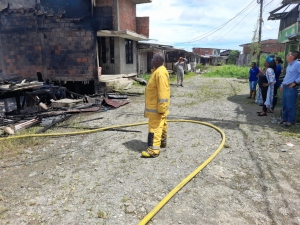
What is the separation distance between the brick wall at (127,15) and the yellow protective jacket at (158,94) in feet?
33.8

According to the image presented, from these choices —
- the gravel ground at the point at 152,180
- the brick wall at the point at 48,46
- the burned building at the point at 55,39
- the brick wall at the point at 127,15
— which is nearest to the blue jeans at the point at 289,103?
the gravel ground at the point at 152,180

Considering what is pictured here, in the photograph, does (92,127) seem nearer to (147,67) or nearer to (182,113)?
(182,113)

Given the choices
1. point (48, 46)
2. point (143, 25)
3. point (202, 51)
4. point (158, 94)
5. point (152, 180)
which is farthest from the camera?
point (202, 51)

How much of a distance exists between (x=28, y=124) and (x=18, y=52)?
6.84m

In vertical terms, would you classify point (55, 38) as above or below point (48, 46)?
above

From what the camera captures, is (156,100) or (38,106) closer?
Result: (156,100)

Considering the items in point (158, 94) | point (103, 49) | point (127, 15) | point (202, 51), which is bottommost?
point (158, 94)

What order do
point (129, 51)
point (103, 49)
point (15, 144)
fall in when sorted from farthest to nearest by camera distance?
point (129, 51), point (103, 49), point (15, 144)

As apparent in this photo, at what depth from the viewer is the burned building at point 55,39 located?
1005 cm

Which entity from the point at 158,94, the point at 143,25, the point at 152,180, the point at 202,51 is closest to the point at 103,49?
the point at 143,25

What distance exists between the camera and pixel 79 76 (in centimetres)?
1059

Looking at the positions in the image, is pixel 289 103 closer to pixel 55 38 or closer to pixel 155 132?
pixel 155 132

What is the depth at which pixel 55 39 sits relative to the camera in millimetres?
10414

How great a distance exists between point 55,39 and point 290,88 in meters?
9.86
